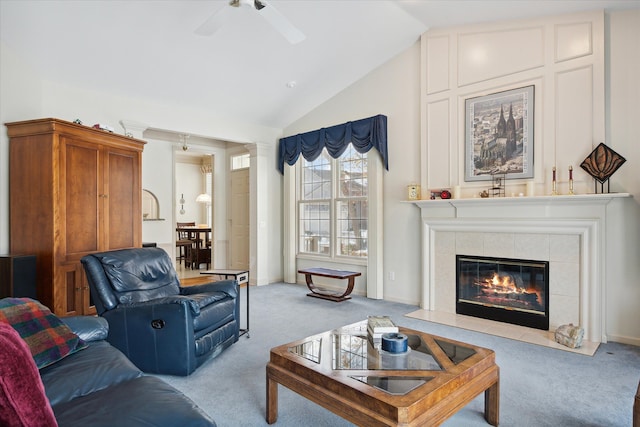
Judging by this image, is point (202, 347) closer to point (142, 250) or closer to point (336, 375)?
point (142, 250)

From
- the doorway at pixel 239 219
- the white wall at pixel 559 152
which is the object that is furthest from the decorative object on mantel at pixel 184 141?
the white wall at pixel 559 152

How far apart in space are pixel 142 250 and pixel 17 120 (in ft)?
6.36

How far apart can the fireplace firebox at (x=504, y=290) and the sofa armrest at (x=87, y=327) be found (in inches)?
144

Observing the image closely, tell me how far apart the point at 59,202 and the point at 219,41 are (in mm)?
2322

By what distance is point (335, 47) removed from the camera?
15.6 ft

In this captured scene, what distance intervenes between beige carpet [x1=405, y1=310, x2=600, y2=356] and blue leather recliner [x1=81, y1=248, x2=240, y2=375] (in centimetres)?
229

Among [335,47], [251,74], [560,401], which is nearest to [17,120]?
[251,74]

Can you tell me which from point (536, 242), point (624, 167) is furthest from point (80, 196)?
point (624, 167)

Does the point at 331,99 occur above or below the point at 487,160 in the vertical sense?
above

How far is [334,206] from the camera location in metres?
6.00

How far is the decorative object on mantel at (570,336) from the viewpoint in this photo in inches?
132

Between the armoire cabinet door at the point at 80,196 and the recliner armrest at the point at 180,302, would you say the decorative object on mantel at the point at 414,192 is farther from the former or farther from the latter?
the armoire cabinet door at the point at 80,196

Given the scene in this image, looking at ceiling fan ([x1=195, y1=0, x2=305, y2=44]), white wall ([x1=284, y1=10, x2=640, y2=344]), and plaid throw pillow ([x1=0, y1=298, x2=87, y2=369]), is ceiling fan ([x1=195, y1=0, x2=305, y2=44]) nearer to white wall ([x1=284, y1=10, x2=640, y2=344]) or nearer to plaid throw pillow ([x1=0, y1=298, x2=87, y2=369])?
white wall ([x1=284, y1=10, x2=640, y2=344])

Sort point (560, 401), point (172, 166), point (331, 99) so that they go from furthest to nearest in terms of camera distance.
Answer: point (172, 166) < point (331, 99) < point (560, 401)
